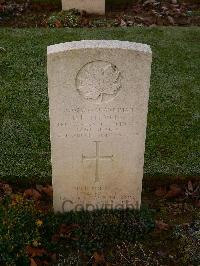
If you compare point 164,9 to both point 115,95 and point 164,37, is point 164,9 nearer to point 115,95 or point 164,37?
point 164,37

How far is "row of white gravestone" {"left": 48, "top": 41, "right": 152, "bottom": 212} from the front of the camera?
16.2ft

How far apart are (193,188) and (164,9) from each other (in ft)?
21.6

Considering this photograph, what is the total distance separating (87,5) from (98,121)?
22.7 ft

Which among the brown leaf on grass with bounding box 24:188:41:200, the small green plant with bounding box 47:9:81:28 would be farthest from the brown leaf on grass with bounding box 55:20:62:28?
the brown leaf on grass with bounding box 24:188:41:200

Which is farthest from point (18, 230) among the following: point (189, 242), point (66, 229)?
point (189, 242)

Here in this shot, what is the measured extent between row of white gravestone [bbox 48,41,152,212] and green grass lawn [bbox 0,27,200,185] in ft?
2.96

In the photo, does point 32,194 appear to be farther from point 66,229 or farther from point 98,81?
point 98,81

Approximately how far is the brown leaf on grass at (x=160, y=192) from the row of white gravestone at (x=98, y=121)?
66cm

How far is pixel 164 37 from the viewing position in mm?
10719

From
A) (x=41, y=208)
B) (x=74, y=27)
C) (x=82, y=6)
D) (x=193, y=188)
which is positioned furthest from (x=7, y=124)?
(x=82, y=6)

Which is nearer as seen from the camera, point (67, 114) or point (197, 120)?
point (67, 114)

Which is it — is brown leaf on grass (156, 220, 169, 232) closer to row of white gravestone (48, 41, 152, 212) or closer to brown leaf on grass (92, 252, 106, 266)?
row of white gravestone (48, 41, 152, 212)

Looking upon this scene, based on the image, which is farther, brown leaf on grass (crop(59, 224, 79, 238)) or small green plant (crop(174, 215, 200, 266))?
brown leaf on grass (crop(59, 224, 79, 238))

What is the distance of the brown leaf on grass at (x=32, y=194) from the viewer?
6.43 m
